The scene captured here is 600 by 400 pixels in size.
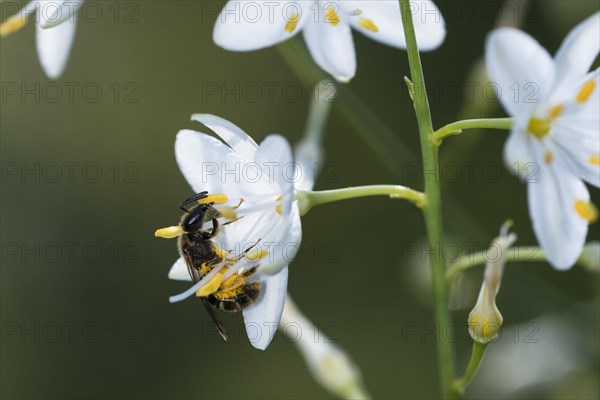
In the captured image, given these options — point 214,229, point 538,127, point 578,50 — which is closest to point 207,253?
point 214,229

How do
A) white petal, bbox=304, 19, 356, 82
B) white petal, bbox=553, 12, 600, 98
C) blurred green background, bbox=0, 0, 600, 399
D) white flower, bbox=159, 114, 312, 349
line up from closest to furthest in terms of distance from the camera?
white petal, bbox=553, 12, 600, 98 < white flower, bbox=159, 114, 312, 349 < white petal, bbox=304, 19, 356, 82 < blurred green background, bbox=0, 0, 600, 399

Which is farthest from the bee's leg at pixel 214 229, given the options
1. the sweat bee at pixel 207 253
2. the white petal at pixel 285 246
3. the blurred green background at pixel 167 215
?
the blurred green background at pixel 167 215

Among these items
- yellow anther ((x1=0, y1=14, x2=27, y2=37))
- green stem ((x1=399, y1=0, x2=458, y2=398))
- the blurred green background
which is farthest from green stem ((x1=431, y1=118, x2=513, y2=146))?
the blurred green background

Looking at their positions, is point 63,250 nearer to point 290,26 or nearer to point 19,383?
point 19,383

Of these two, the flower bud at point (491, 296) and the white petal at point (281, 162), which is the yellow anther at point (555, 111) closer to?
the flower bud at point (491, 296)

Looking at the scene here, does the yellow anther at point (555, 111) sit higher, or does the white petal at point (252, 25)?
the white petal at point (252, 25)

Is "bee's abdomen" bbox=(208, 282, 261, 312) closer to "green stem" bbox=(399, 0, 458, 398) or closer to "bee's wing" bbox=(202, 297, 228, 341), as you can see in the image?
"bee's wing" bbox=(202, 297, 228, 341)

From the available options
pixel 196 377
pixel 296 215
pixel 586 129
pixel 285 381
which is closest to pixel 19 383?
pixel 196 377

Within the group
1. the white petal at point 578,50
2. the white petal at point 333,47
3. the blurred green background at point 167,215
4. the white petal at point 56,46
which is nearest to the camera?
the white petal at point 578,50
